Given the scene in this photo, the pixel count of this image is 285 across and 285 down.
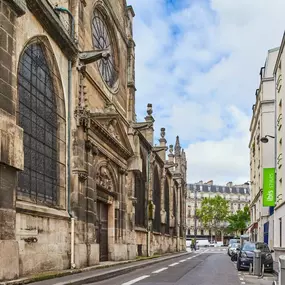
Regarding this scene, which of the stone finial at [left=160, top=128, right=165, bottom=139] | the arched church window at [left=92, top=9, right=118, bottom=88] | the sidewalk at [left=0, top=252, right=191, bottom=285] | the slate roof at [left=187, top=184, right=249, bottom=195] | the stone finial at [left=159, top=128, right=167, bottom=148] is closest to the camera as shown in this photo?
the sidewalk at [left=0, top=252, right=191, bottom=285]

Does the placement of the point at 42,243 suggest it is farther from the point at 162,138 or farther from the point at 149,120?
the point at 162,138

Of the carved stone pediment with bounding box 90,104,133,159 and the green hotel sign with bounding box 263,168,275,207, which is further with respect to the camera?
the green hotel sign with bounding box 263,168,275,207

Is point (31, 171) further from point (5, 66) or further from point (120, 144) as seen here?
point (120, 144)

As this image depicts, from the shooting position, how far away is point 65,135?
59.7 feet

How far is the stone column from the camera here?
1173 cm

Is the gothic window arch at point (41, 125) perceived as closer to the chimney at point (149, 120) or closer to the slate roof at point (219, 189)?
the chimney at point (149, 120)

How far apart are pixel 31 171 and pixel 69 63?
5401mm

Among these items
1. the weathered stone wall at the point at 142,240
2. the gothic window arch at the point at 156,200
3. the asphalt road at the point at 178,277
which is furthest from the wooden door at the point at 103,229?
the gothic window arch at the point at 156,200

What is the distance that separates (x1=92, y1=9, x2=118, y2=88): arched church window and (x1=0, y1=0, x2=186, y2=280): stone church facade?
54 mm

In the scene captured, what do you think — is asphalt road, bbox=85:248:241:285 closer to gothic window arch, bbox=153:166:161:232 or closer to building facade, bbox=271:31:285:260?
building facade, bbox=271:31:285:260

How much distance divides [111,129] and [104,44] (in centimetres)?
508

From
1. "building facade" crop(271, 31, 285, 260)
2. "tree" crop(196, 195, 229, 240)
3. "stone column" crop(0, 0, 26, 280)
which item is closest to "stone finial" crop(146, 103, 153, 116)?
"building facade" crop(271, 31, 285, 260)

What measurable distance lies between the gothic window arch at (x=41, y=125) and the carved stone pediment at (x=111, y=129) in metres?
2.95

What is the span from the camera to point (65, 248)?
56.3 ft
